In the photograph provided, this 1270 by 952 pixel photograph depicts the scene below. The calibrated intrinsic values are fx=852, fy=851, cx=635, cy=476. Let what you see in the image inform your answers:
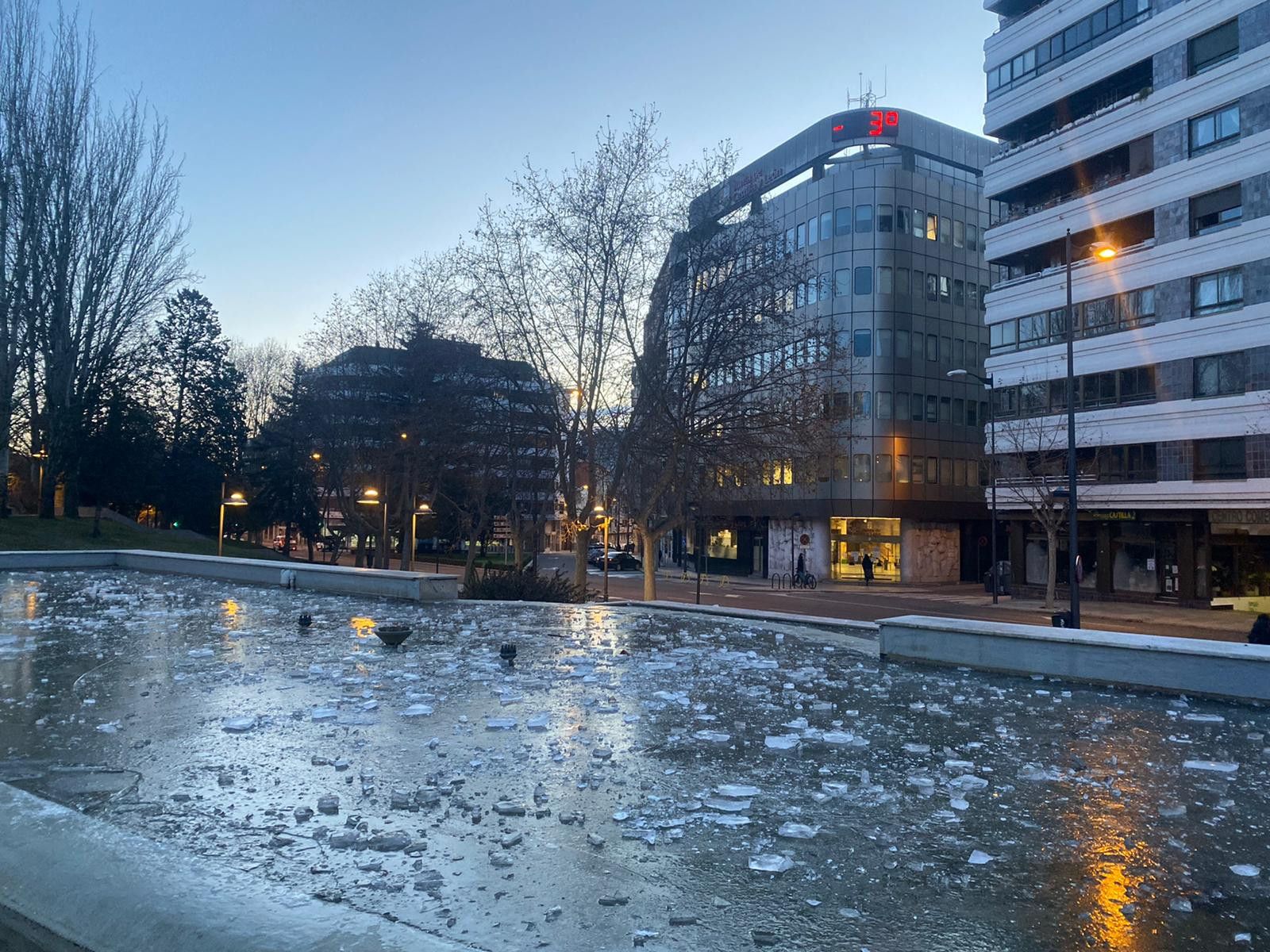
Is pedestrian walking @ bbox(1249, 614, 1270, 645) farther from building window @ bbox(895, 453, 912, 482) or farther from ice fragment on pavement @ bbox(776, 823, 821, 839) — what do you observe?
building window @ bbox(895, 453, 912, 482)

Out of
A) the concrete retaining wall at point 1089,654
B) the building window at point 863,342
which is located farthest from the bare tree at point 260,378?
the concrete retaining wall at point 1089,654

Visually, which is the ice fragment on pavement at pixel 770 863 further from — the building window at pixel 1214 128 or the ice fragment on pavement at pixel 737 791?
the building window at pixel 1214 128

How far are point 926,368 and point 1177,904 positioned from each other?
52.5m

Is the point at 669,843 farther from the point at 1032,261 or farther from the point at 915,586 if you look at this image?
the point at 915,586

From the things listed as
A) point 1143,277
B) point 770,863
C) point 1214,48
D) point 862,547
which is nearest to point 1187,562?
point 1143,277

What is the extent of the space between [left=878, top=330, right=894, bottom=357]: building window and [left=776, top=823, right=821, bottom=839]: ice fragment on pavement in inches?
1966

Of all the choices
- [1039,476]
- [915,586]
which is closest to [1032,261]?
[1039,476]

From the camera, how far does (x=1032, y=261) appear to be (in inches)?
1649

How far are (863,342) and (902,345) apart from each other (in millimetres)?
2501

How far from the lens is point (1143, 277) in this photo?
3469 cm

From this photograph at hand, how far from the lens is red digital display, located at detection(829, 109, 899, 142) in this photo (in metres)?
55.1

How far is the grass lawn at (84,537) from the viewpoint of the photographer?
3303cm

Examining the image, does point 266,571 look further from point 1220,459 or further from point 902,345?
point 902,345

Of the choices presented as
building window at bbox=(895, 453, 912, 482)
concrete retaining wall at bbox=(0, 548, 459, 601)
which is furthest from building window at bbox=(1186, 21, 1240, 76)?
concrete retaining wall at bbox=(0, 548, 459, 601)
